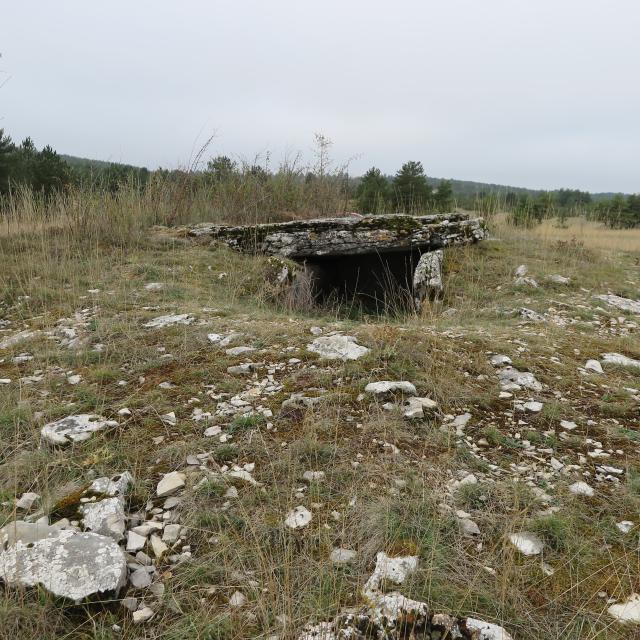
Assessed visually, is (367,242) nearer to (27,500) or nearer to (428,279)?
(428,279)

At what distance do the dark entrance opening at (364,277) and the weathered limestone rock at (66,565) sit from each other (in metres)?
5.45

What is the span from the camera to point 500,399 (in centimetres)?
314

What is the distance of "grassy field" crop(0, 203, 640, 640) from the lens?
5.52ft

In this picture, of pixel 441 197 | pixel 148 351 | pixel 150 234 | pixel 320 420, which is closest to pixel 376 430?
pixel 320 420

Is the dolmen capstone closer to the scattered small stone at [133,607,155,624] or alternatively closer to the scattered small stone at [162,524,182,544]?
the scattered small stone at [162,524,182,544]

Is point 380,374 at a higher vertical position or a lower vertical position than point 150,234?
lower

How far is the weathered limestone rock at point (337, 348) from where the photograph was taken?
3535 mm

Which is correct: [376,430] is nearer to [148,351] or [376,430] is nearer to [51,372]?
[148,351]

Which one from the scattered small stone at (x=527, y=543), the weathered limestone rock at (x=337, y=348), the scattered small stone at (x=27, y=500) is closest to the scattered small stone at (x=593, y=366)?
the weathered limestone rock at (x=337, y=348)

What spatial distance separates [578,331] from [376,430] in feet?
10.5

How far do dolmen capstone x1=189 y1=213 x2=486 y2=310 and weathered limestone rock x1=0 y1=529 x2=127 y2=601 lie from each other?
4764 millimetres

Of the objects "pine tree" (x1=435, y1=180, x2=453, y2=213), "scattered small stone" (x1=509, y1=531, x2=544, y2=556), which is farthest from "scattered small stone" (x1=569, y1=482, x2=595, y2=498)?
"pine tree" (x1=435, y1=180, x2=453, y2=213)

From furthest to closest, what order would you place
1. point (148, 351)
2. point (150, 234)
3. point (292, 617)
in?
point (150, 234), point (148, 351), point (292, 617)

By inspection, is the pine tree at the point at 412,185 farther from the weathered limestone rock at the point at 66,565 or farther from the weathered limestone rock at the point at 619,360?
the weathered limestone rock at the point at 66,565
